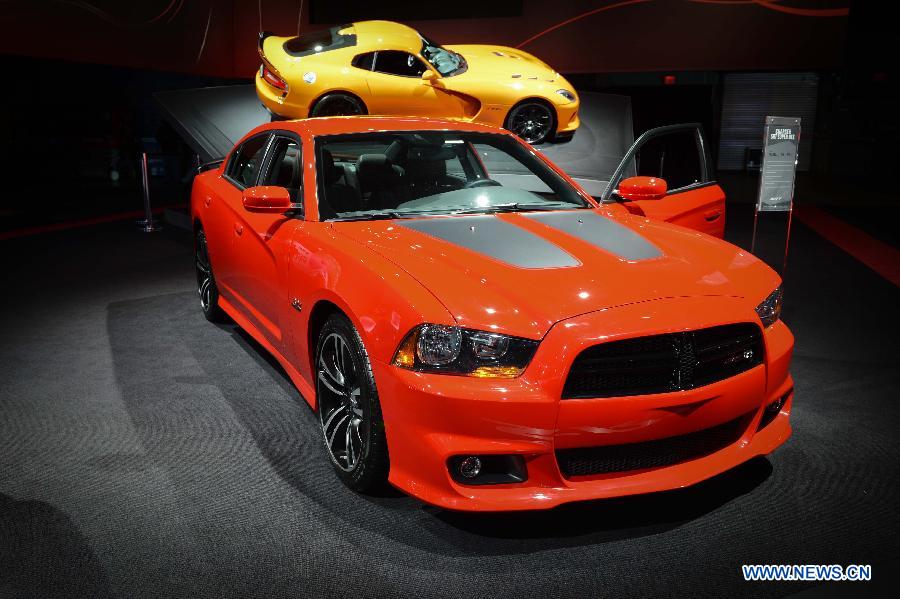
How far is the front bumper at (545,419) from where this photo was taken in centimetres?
221

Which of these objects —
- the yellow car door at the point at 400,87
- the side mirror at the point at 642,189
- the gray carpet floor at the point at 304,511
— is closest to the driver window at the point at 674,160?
the yellow car door at the point at 400,87

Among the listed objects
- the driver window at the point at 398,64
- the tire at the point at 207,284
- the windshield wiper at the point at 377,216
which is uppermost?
the driver window at the point at 398,64

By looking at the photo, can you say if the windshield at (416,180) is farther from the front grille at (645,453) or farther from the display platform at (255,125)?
the display platform at (255,125)

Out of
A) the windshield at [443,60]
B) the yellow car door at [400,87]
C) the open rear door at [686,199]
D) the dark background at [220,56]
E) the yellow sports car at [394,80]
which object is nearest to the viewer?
the open rear door at [686,199]

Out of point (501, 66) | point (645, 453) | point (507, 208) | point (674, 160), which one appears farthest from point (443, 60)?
point (674, 160)

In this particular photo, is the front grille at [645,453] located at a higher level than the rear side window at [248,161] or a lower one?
lower

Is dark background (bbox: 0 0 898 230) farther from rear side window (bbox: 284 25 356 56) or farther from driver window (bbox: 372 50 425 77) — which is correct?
driver window (bbox: 372 50 425 77)

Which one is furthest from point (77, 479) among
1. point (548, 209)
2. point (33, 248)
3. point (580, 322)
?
point (33, 248)

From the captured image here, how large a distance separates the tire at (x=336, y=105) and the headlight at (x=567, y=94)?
2249 millimetres

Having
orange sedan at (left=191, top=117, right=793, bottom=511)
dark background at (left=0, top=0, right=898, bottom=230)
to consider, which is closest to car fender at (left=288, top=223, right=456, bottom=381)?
orange sedan at (left=191, top=117, right=793, bottom=511)

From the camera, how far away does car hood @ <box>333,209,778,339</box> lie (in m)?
2.34

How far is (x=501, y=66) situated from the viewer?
8445mm

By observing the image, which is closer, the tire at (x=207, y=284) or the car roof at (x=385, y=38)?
the tire at (x=207, y=284)

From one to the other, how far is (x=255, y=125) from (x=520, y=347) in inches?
318
